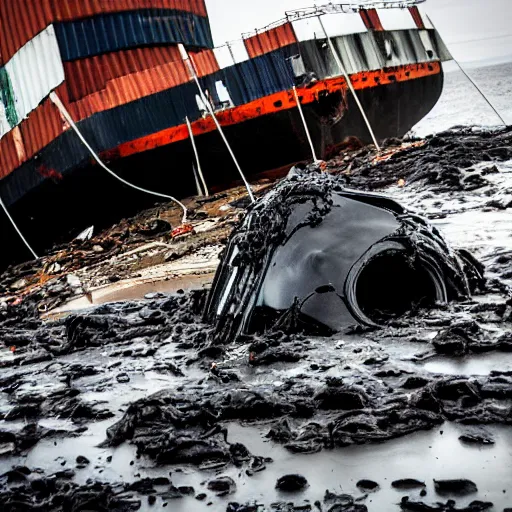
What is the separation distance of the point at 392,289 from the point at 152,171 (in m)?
17.6

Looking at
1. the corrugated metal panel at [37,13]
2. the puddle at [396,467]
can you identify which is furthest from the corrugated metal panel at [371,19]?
the puddle at [396,467]

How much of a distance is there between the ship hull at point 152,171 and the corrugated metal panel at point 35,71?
69.7 inches

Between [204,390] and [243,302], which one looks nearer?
[204,390]

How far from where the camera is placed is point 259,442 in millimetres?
→ 4711

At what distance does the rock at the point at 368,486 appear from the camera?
390cm

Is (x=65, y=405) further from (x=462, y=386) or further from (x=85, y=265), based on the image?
(x=85, y=265)

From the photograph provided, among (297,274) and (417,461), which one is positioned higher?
(297,274)

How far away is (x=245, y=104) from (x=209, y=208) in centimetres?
545

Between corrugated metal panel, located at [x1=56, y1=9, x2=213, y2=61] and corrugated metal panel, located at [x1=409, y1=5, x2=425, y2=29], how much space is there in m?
9.90

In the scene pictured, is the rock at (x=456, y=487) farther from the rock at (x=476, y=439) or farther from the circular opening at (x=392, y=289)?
the circular opening at (x=392, y=289)

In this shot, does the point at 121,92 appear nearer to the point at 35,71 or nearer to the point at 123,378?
the point at 35,71

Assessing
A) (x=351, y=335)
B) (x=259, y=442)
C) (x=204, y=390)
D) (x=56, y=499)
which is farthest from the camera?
(x=351, y=335)

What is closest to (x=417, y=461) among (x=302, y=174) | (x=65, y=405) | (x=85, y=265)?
(x=65, y=405)

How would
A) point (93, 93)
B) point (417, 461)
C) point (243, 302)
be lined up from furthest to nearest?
point (93, 93) → point (243, 302) → point (417, 461)
